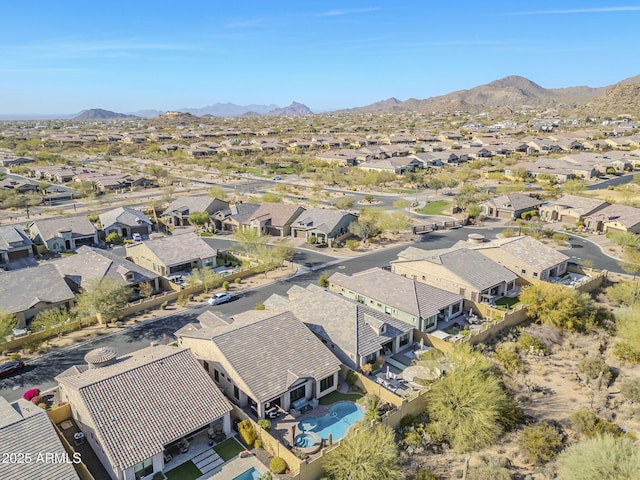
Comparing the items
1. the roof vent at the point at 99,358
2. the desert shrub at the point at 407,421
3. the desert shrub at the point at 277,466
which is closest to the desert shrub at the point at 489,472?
the desert shrub at the point at 407,421

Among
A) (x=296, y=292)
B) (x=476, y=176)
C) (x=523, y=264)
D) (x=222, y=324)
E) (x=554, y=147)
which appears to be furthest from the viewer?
(x=554, y=147)

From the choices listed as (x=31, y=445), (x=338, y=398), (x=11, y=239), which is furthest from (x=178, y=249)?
(x=31, y=445)

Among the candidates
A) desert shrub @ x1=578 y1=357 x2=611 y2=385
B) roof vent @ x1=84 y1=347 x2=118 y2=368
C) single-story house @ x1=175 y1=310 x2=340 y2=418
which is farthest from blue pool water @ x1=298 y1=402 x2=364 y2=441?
desert shrub @ x1=578 y1=357 x2=611 y2=385

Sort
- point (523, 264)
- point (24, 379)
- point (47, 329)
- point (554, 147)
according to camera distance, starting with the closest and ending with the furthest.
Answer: point (24, 379)
point (47, 329)
point (523, 264)
point (554, 147)

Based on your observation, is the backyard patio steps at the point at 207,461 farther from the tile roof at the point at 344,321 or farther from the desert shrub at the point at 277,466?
the tile roof at the point at 344,321

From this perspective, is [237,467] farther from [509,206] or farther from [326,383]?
[509,206]

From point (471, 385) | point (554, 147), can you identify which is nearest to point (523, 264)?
point (471, 385)

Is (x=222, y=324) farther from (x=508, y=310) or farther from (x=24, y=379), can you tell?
(x=508, y=310)
